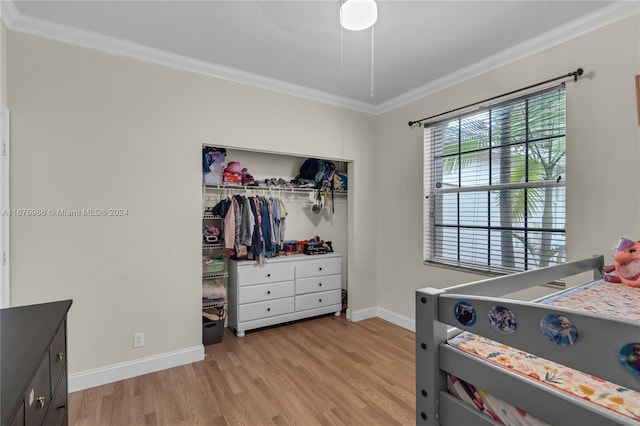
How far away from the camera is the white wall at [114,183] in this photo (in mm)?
2094

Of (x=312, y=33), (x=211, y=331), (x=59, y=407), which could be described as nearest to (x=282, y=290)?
(x=211, y=331)

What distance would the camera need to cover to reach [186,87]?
2.62 meters

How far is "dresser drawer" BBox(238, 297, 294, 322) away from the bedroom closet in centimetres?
1

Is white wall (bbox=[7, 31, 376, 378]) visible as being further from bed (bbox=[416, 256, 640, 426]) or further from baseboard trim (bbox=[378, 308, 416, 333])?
bed (bbox=[416, 256, 640, 426])

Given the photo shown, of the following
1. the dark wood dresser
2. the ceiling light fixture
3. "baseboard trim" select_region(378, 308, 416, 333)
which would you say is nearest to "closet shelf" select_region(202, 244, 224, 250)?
the dark wood dresser

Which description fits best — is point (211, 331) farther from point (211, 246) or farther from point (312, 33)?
point (312, 33)

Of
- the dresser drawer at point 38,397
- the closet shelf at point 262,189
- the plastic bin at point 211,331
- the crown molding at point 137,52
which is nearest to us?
the dresser drawer at point 38,397

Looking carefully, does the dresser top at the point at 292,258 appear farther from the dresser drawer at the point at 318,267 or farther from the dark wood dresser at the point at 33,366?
the dark wood dresser at the point at 33,366

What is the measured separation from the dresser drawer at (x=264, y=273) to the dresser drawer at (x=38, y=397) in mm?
2111

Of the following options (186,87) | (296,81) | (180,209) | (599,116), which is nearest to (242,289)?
(180,209)

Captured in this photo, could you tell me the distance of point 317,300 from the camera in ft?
11.8

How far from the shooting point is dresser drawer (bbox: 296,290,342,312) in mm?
3494

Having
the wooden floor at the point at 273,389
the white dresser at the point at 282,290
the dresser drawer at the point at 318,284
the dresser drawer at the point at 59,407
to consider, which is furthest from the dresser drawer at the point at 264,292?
the dresser drawer at the point at 59,407

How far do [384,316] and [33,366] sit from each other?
3337mm
